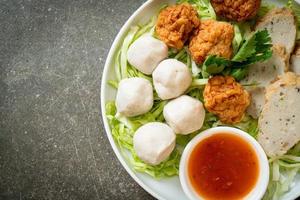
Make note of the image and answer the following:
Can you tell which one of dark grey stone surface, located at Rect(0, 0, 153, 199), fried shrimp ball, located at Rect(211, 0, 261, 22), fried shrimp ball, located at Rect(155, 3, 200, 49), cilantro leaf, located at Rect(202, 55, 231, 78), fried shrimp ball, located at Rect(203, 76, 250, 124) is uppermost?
fried shrimp ball, located at Rect(211, 0, 261, 22)

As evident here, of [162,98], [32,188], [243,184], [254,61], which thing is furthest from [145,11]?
[32,188]

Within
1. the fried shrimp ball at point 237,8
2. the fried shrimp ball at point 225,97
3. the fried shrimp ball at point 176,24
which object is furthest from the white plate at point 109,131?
the fried shrimp ball at point 225,97

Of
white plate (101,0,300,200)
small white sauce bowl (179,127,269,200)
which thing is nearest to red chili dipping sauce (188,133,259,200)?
small white sauce bowl (179,127,269,200)

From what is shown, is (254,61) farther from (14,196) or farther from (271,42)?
(14,196)

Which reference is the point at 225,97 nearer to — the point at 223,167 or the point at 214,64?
the point at 214,64

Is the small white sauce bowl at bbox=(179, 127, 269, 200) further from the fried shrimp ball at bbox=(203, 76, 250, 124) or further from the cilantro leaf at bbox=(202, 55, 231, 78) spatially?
the cilantro leaf at bbox=(202, 55, 231, 78)

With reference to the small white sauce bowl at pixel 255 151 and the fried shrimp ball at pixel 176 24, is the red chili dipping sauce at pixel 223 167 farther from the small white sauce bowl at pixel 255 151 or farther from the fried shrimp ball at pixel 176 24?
the fried shrimp ball at pixel 176 24
